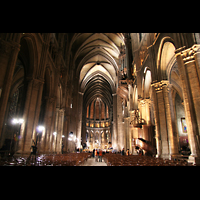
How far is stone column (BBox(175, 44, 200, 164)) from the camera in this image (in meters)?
6.45

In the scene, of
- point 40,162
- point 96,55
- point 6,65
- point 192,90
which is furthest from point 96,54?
point 40,162

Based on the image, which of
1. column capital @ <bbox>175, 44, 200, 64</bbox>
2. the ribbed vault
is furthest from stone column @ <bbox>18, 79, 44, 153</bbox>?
the ribbed vault

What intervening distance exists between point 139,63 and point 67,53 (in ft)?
38.2

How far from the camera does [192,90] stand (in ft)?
22.5

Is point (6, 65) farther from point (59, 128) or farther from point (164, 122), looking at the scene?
point (59, 128)

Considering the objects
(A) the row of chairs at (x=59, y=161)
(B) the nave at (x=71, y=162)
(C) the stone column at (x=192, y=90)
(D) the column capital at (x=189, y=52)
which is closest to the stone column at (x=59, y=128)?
(A) the row of chairs at (x=59, y=161)

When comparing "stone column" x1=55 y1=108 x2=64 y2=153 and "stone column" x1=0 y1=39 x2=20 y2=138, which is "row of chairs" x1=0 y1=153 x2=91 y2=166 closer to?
"stone column" x1=0 y1=39 x2=20 y2=138

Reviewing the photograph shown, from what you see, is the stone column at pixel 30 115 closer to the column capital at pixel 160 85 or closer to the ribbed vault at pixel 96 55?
the column capital at pixel 160 85

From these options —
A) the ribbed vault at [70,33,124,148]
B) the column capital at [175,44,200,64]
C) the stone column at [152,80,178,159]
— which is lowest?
the stone column at [152,80,178,159]

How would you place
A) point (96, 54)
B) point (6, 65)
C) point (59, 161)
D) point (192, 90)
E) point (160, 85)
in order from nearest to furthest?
point (59, 161), point (192, 90), point (6, 65), point (160, 85), point (96, 54)
